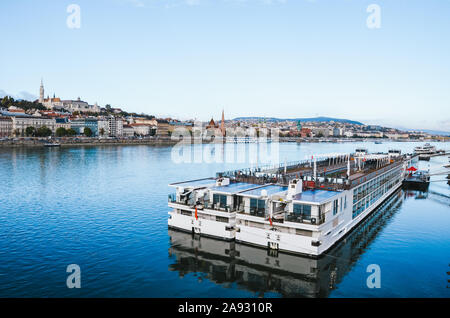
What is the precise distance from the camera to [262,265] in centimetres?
1541

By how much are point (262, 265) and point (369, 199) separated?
12526mm

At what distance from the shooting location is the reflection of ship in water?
45.3 feet

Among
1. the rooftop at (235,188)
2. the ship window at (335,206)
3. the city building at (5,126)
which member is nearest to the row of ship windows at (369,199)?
the ship window at (335,206)

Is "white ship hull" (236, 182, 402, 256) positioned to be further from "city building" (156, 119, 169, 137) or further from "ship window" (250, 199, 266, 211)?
"city building" (156, 119, 169, 137)

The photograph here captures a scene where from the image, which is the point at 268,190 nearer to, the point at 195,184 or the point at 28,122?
the point at 195,184

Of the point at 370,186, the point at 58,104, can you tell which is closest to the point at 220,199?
the point at 370,186

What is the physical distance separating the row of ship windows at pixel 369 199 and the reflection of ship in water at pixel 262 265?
2645 millimetres

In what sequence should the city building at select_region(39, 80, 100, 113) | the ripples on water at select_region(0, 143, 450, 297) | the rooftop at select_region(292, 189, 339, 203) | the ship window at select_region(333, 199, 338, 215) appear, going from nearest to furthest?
the ripples on water at select_region(0, 143, 450, 297)
the rooftop at select_region(292, 189, 339, 203)
the ship window at select_region(333, 199, 338, 215)
the city building at select_region(39, 80, 100, 113)

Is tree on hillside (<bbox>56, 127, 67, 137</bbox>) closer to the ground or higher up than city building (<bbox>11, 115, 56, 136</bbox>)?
closer to the ground

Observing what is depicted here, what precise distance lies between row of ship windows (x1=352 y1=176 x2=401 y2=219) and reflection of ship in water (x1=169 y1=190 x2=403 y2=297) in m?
2.65

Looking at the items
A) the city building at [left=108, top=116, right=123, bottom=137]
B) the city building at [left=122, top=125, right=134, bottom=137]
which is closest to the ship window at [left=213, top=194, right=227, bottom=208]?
the city building at [left=108, top=116, right=123, bottom=137]

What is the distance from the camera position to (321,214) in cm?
1630

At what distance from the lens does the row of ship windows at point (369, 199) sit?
2170cm
